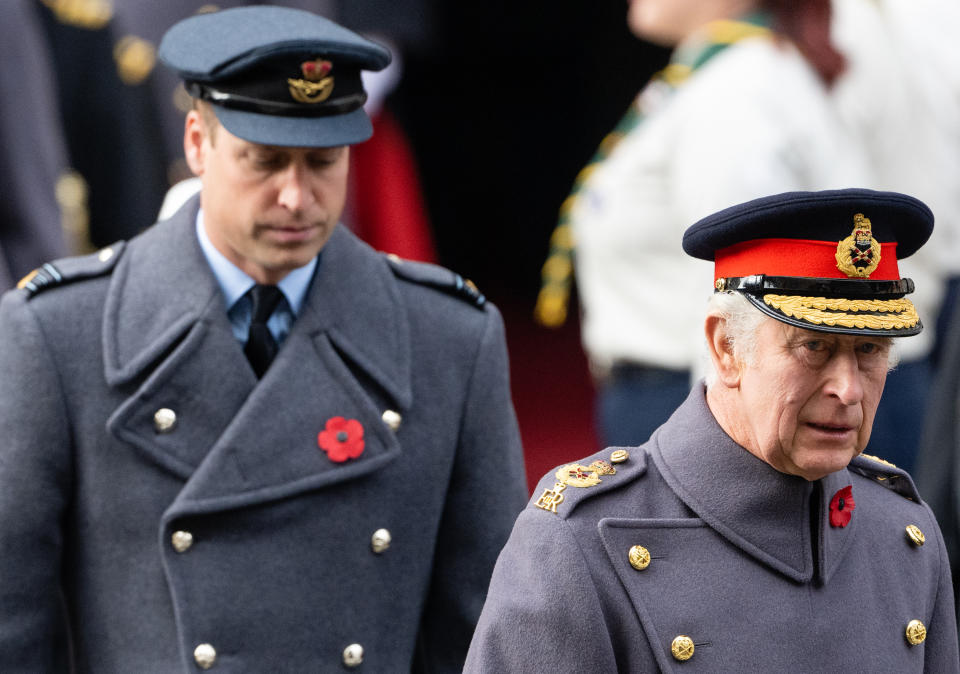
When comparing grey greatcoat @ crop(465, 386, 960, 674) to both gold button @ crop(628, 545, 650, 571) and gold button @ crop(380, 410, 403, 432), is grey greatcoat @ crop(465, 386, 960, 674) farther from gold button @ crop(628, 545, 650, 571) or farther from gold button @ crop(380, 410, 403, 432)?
gold button @ crop(380, 410, 403, 432)

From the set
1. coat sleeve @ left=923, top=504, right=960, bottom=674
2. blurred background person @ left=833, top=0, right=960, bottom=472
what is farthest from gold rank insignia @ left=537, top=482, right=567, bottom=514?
blurred background person @ left=833, top=0, right=960, bottom=472

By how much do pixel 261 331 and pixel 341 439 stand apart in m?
0.27

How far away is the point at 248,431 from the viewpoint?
3227 millimetres

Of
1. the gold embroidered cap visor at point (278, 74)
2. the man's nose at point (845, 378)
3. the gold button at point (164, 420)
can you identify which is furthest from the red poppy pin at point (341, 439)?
the man's nose at point (845, 378)

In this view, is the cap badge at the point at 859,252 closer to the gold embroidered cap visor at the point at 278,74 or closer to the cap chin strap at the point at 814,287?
the cap chin strap at the point at 814,287

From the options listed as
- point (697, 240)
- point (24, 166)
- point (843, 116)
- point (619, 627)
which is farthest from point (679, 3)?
point (619, 627)

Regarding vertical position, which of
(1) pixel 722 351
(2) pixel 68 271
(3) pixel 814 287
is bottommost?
(2) pixel 68 271

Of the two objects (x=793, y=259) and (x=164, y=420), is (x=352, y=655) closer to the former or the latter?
(x=164, y=420)

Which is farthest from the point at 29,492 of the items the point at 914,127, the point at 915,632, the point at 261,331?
the point at 914,127

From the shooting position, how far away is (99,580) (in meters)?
3.21

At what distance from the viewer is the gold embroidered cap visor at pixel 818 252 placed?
2582mm

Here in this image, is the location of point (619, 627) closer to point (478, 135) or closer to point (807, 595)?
point (807, 595)

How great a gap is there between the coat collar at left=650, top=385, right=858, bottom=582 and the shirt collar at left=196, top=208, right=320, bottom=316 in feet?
3.17

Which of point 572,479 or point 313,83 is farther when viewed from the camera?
point 313,83
